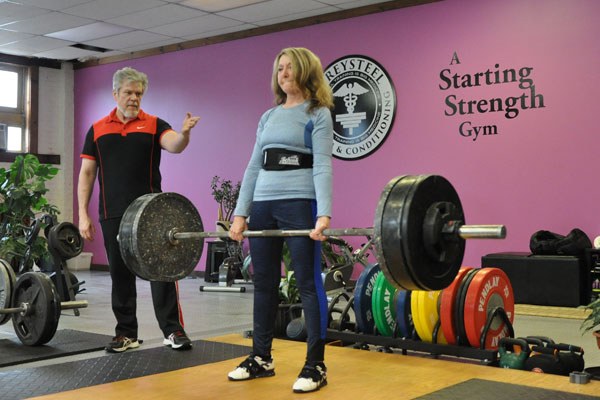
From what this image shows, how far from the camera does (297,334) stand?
3.74 metres

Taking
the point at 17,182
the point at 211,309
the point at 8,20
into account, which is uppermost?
the point at 8,20

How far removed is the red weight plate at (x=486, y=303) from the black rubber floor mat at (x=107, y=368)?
1056 mm

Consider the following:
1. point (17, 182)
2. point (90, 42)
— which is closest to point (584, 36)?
point (17, 182)

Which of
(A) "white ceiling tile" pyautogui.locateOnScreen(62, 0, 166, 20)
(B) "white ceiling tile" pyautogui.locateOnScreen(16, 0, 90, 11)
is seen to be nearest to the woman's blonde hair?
(A) "white ceiling tile" pyautogui.locateOnScreen(62, 0, 166, 20)

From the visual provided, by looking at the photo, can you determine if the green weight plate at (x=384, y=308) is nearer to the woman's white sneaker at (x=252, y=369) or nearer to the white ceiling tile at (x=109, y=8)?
the woman's white sneaker at (x=252, y=369)

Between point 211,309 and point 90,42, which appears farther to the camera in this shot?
point 90,42

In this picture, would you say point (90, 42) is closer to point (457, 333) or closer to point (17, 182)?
point (17, 182)

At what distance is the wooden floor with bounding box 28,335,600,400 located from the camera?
8.70 ft

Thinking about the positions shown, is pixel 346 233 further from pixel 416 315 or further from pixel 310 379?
pixel 416 315

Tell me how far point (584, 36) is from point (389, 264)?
13.2 feet

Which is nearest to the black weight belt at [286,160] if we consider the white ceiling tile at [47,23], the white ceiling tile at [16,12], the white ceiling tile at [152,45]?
the white ceiling tile at [16,12]

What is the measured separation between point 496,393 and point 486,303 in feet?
2.26

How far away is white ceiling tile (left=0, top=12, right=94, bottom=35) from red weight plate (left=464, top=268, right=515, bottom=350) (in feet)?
17.2

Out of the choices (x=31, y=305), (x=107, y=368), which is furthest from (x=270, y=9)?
(x=107, y=368)
